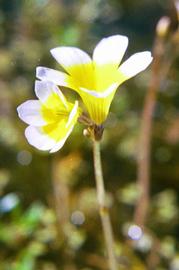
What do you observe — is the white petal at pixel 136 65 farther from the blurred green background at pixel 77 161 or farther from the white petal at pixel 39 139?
the blurred green background at pixel 77 161

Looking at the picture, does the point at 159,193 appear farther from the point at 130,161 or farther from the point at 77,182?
the point at 77,182

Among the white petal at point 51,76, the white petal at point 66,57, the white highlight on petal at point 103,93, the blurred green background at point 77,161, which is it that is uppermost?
the white petal at point 66,57

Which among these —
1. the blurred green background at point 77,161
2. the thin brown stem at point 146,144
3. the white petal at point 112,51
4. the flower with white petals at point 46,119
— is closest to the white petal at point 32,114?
the flower with white petals at point 46,119

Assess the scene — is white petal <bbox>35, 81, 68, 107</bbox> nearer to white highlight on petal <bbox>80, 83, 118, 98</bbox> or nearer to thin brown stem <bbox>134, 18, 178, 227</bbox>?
white highlight on petal <bbox>80, 83, 118, 98</bbox>

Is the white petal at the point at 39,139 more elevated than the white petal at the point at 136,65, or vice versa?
the white petal at the point at 136,65

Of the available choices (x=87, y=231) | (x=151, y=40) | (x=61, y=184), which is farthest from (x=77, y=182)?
(x=151, y=40)

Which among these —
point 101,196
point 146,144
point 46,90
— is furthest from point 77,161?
point 46,90

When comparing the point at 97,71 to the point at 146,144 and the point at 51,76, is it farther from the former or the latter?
the point at 146,144
